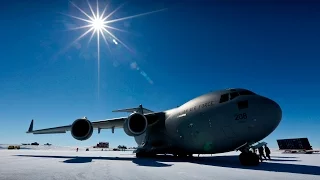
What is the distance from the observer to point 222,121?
9.68 m

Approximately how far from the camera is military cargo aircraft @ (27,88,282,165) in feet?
28.7

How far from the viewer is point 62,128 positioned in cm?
1822

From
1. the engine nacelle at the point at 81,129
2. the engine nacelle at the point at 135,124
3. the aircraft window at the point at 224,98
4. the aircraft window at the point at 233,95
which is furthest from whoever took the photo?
the engine nacelle at the point at 81,129

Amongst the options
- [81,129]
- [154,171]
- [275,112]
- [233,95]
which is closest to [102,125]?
[81,129]

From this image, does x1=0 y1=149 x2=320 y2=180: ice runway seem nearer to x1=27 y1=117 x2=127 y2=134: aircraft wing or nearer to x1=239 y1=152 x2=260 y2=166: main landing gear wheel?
x1=239 y1=152 x2=260 y2=166: main landing gear wheel

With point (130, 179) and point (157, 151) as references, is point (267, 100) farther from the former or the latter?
point (157, 151)

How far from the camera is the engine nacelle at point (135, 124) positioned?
44.8 ft

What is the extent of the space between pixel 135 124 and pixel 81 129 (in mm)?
4118

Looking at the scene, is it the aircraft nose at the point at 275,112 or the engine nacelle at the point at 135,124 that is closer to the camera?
the aircraft nose at the point at 275,112

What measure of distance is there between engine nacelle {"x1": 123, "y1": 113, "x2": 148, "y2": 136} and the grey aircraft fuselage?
1718mm

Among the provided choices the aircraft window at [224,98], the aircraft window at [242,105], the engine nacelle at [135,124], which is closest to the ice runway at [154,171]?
the aircraft window at [242,105]

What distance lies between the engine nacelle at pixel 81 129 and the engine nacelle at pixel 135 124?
298 cm

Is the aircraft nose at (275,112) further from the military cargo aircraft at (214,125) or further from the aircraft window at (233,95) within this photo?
the aircraft window at (233,95)

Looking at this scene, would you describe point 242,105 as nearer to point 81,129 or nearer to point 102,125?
point 81,129
